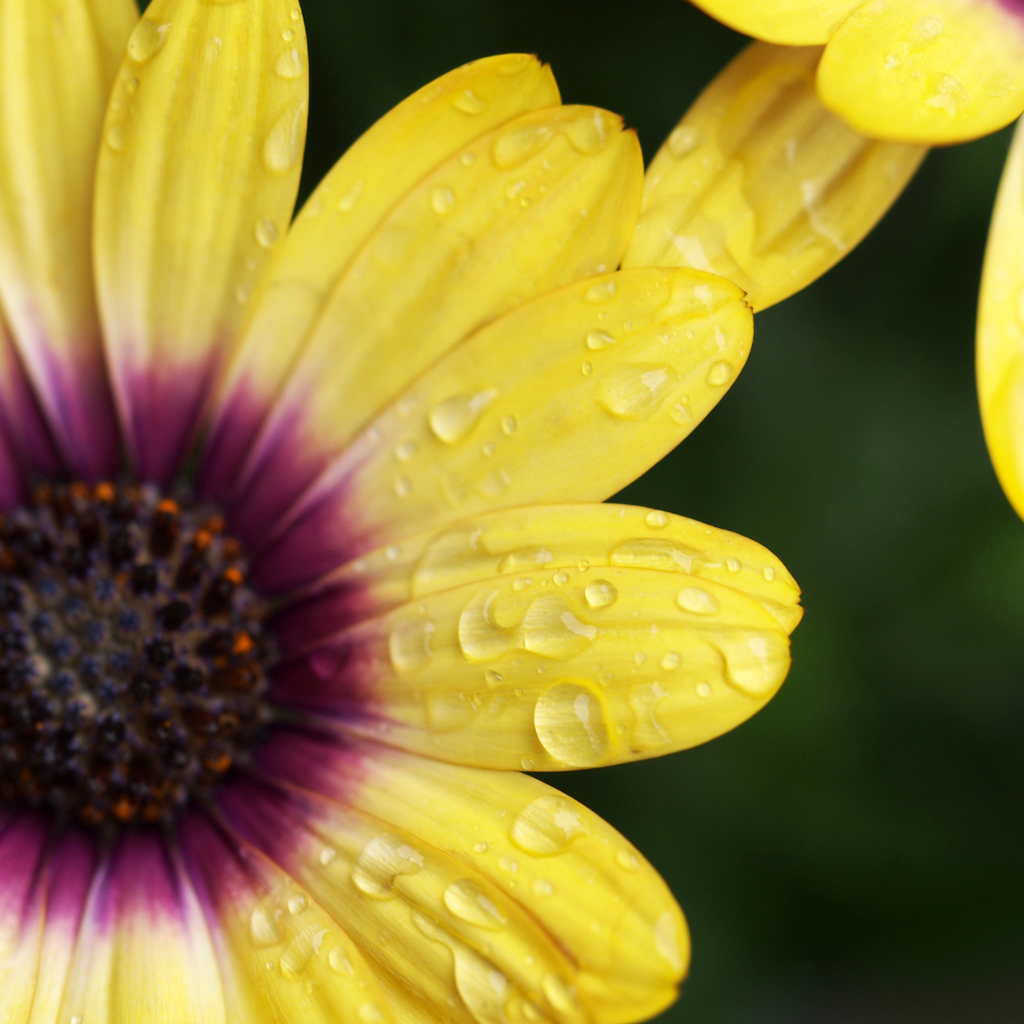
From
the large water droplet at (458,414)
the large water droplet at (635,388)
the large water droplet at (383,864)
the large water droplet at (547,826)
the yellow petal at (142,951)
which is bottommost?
the yellow petal at (142,951)

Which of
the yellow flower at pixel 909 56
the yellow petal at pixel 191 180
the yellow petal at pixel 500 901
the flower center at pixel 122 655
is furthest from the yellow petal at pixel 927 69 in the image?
the flower center at pixel 122 655

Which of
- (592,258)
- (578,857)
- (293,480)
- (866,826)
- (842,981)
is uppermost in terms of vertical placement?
(592,258)

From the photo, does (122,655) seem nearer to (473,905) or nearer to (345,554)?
(345,554)

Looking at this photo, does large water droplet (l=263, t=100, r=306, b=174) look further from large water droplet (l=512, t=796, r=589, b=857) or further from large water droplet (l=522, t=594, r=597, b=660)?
large water droplet (l=512, t=796, r=589, b=857)

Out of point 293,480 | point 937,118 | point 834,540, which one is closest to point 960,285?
point 834,540

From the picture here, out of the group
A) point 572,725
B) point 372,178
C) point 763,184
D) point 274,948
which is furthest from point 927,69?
point 274,948

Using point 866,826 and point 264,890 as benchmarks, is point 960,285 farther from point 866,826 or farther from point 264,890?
point 264,890

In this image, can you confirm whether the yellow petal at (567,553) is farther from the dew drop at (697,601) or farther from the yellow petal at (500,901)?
the yellow petal at (500,901)
